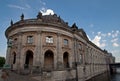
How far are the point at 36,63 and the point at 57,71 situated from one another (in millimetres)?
4403

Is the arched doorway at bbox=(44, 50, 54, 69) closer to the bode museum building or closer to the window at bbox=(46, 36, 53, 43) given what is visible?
the bode museum building

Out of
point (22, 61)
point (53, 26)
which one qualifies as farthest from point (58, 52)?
point (22, 61)

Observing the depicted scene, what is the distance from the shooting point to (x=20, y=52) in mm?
25547

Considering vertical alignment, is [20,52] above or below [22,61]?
above

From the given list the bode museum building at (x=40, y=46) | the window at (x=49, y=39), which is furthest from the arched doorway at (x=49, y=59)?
the window at (x=49, y=39)

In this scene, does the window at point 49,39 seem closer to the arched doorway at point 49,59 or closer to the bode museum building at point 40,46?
the bode museum building at point 40,46

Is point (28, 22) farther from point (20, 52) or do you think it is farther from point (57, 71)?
point (57, 71)

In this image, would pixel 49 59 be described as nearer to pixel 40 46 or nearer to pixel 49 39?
pixel 40 46

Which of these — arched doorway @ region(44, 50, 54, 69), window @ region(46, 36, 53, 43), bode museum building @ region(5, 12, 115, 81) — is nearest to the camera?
bode museum building @ region(5, 12, 115, 81)

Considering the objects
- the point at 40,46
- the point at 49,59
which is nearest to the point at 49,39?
the point at 40,46

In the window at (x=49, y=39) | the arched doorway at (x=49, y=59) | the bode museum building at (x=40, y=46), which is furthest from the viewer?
the arched doorway at (x=49, y=59)

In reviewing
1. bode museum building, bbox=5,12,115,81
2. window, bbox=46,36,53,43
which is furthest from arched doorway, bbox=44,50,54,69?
window, bbox=46,36,53,43

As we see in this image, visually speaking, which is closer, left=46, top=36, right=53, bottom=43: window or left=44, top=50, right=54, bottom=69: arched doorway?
left=46, top=36, right=53, bottom=43: window

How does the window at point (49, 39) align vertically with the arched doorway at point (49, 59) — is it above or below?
above
